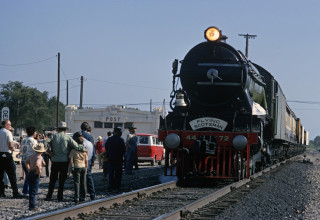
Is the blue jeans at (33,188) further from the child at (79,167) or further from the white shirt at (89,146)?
the white shirt at (89,146)

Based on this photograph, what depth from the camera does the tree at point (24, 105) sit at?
3455 inches

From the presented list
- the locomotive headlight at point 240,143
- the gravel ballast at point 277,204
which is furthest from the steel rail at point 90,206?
the locomotive headlight at point 240,143

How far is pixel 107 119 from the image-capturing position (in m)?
59.8

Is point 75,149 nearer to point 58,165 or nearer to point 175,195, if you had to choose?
point 58,165

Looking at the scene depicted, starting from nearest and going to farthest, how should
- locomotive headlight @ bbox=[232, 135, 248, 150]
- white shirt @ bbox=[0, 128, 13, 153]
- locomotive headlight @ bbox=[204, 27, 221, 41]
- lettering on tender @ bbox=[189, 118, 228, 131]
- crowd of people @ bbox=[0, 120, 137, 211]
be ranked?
crowd of people @ bbox=[0, 120, 137, 211], white shirt @ bbox=[0, 128, 13, 153], locomotive headlight @ bbox=[232, 135, 248, 150], lettering on tender @ bbox=[189, 118, 228, 131], locomotive headlight @ bbox=[204, 27, 221, 41]

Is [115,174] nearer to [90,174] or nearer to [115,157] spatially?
[115,157]

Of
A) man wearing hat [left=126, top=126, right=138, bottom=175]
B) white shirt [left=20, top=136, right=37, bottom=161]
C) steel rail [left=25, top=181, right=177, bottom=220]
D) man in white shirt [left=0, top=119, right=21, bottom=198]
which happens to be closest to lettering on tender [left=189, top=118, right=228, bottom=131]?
steel rail [left=25, top=181, right=177, bottom=220]

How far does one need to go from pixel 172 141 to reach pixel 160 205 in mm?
3501

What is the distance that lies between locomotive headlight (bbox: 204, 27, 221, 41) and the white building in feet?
145

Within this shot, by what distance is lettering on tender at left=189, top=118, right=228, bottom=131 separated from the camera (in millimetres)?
12922

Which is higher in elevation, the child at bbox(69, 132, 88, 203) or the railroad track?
the child at bbox(69, 132, 88, 203)

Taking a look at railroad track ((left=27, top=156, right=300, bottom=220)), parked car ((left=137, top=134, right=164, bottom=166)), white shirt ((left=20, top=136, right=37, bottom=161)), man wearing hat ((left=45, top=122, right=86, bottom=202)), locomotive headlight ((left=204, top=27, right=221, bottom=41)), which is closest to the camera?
railroad track ((left=27, top=156, right=300, bottom=220))

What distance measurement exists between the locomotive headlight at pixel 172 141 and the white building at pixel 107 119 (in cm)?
4455

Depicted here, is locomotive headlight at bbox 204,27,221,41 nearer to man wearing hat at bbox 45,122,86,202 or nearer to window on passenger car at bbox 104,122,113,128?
man wearing hat at bbox 45,122,86,202
